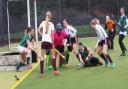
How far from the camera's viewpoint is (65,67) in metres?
18.0

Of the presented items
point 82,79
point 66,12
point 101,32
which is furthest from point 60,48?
point 66,12

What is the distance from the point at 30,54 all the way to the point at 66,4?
54.1 feet

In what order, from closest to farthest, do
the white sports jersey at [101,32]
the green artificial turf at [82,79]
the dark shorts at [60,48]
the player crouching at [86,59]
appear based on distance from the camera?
the green artificial turf at [82,79]
the white sports jersey at [101,32]
the dark shorts at [60,48]
the player crouching at [86,59]

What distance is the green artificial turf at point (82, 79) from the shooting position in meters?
14.0

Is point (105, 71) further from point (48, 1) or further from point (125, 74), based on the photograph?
point (48, 1)

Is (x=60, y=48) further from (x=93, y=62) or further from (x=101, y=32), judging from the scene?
(x=101, y=32)

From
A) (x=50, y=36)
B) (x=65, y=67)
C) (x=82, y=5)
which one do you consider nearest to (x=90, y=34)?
(x=82, y=5)

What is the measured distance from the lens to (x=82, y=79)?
49.7 feet

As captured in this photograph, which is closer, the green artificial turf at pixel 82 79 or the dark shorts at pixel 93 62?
the green artificial turf at pixel 82 79

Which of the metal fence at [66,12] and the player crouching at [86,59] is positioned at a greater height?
the metal fence at [66,12]

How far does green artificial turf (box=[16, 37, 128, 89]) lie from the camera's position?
1402 cm

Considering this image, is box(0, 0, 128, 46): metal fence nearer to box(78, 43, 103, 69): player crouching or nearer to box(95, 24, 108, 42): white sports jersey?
box(78, 43, 103, 69): player crouching

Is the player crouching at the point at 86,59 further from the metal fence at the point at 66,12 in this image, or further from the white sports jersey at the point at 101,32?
the metal fence at the point at 66,12

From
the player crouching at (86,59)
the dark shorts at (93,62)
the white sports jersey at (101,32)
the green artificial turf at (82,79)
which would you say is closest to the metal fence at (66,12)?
the player crouching at (86,59)
